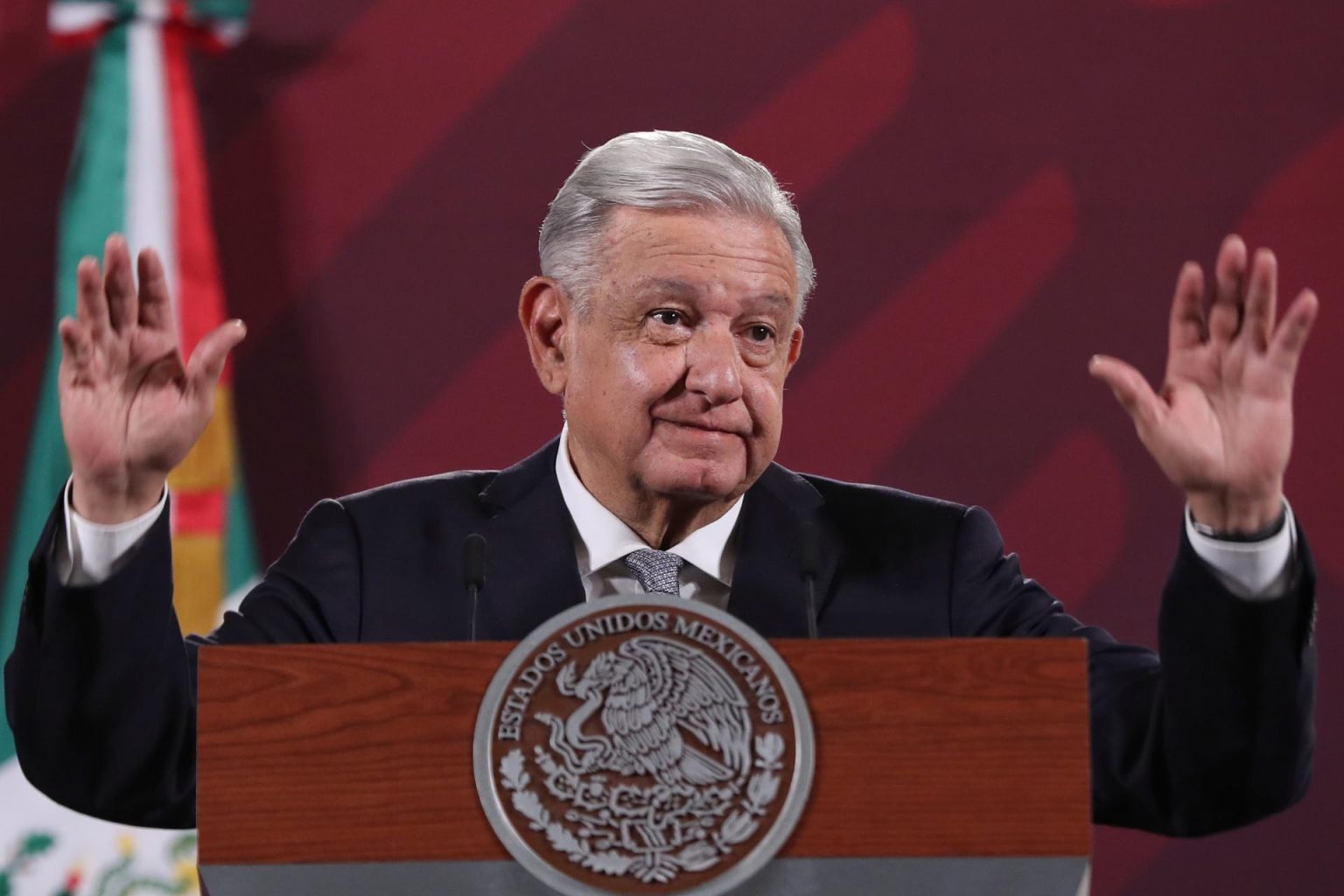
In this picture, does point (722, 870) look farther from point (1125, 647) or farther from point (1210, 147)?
point (1210, 147)

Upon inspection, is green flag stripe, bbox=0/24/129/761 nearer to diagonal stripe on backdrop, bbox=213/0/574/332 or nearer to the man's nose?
diagonal stripe on backdrop, bbox=213/0/574/332

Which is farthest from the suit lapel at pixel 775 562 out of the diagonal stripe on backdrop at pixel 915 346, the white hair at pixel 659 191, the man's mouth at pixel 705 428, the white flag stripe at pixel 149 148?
the white flag stripe at pixel 149 148

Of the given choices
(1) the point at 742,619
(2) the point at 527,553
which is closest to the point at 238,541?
(2) the point at 527,553

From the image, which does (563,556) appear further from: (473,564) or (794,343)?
(794,343)

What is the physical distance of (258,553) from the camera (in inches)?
127

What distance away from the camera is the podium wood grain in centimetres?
131

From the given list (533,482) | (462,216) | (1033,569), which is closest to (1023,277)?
(1033,569)

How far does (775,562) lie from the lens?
201cm

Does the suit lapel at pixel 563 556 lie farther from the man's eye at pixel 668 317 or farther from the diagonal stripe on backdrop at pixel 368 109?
the diagonal stripe on backdrop at pixel 368 109

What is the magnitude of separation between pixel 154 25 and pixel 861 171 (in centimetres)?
147

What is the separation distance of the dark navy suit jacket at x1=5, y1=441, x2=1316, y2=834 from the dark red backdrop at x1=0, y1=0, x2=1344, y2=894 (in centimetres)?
106

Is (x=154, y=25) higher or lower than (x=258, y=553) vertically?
higher

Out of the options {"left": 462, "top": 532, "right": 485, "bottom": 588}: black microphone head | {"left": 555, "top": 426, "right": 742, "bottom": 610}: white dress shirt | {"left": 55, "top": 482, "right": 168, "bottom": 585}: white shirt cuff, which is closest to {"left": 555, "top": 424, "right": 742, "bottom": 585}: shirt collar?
{"left": 555, "top": 426, "right": 742, "bottom": 610}: white dress shirt

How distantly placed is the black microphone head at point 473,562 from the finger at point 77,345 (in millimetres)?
412
